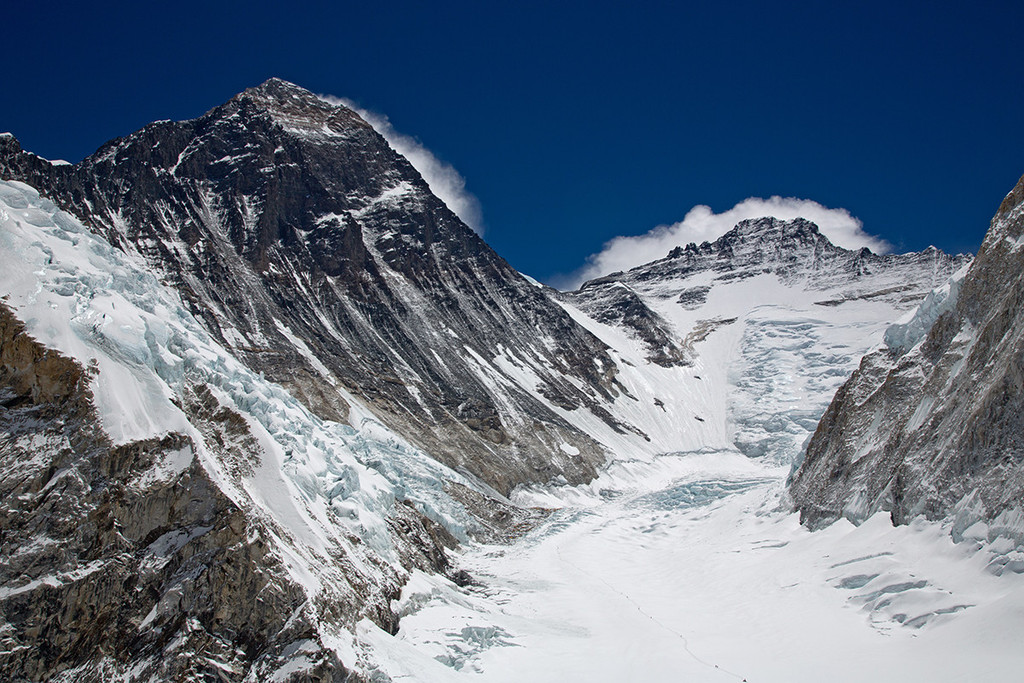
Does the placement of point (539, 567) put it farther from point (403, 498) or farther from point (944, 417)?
point (944, 417)

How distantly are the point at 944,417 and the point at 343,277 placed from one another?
241ft

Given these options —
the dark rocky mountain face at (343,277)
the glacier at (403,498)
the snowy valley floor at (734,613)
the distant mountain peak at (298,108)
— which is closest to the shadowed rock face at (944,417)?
the glacier at (403,498)

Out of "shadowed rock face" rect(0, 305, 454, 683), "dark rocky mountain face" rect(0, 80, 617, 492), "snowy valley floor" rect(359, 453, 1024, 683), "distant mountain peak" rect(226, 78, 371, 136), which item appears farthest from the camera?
"distant mountain peak" rect(226, 78, 371, 136)

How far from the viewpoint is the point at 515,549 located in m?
42.5

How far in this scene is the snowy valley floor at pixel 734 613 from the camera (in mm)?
20031

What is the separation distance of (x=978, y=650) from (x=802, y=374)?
4743 inches

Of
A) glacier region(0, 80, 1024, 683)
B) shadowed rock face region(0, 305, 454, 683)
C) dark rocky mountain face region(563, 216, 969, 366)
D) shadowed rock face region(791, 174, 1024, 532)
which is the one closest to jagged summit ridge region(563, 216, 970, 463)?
dark rocky mountain face region(563, 216, 969, 366)

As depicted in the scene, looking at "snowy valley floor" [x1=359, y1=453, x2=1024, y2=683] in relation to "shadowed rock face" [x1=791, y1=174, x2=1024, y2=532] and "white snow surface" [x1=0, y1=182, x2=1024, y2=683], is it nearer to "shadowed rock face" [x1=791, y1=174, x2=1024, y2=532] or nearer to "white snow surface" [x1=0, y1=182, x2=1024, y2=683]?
"white snow surface" [x1=0, y1=182, x2=1024, y2=683]

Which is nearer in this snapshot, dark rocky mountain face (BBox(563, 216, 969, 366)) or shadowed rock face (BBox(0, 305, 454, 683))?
shadowed rock face (BBox(0, 305, 454, 683))

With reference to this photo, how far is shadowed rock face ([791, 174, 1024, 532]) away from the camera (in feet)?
77.1

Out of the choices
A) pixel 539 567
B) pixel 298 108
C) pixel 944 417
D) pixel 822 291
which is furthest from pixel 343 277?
pixel 822 291

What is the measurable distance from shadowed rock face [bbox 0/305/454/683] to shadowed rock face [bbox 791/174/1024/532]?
20.2 meters

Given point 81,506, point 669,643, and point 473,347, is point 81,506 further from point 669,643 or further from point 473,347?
point 473,347

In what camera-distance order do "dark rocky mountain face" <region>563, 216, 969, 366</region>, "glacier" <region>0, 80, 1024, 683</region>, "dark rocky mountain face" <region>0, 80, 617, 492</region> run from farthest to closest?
"dark rocky mountain face" <region>563, 216, 969, 366</region> → "dark rocky mountain face" <region>0, 80, 617, 492</region> → "glacier" <region>0, 80, 1024, 683</region>
